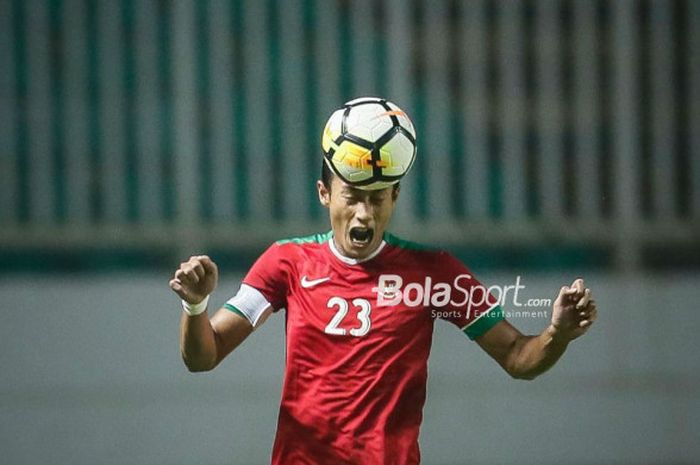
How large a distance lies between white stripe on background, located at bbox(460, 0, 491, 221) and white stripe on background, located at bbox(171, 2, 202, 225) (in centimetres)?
133

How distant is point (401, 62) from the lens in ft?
20.4

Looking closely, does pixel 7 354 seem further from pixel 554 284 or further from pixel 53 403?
pixel 554 284

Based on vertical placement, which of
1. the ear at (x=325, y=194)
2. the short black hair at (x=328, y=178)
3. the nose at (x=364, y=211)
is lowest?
the nose at (x=364, y=211)

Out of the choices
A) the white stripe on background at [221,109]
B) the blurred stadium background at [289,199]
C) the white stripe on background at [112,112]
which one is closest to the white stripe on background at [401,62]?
the blurred stadium background at [289,199]

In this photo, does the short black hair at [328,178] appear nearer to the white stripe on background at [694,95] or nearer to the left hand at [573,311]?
the left hand at [573,311]

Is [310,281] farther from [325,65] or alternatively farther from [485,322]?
[325,65]

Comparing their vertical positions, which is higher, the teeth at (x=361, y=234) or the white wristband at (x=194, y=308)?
the teeth at (x=361, y=234)

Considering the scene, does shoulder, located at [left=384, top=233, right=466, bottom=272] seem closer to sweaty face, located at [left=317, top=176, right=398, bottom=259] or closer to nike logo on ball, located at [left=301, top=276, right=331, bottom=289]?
sweaty face, located at [left=317, top=176, right=398, bottom=259]

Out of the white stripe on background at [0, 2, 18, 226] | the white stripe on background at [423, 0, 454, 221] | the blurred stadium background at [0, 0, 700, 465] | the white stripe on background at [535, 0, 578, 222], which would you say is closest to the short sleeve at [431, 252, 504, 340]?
the blurred stadium background at [0, 0, 700, 465]

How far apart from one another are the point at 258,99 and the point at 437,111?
34.8 inches

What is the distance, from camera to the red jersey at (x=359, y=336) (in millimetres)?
3059

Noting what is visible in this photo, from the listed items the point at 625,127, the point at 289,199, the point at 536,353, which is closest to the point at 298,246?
the point at 536,353

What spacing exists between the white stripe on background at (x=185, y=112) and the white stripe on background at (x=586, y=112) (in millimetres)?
1904

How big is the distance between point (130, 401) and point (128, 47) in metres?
1.74
